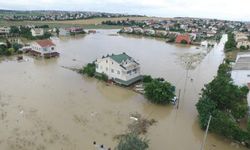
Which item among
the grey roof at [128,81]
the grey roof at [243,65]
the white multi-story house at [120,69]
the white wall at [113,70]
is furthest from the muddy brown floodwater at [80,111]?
the grey roof at [243,65]

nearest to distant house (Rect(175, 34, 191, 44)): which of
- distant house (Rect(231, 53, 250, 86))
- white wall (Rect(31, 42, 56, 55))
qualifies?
white wall (Rect(31, 42, 56, 55))

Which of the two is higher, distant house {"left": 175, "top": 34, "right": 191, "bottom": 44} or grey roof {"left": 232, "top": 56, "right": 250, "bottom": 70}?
distant house {"left": 175, "top": 34, "right": 191, "bottom": 44}

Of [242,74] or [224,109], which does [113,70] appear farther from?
[242,74]

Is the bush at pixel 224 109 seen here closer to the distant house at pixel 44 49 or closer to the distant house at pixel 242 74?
the distant house at pixel 242 74

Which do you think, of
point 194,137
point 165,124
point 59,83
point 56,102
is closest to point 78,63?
point 59,83

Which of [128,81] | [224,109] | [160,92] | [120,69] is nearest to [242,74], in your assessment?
[224,109]

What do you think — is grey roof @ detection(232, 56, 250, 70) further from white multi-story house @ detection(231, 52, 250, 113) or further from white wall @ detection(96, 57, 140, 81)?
white wall @ detection(96, 57, 140, 81)
